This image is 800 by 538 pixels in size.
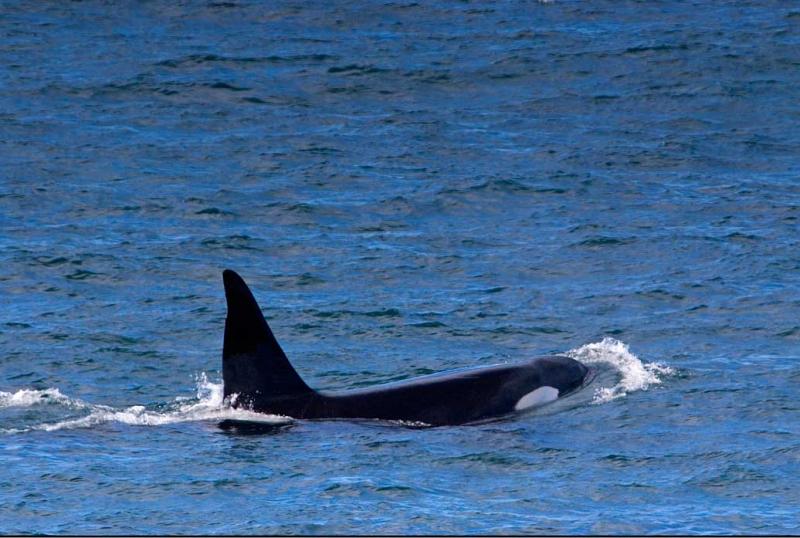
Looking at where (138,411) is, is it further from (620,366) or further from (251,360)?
(620,366)

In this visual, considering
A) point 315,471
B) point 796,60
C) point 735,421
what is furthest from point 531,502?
point 796,60

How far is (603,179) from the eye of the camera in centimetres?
2745

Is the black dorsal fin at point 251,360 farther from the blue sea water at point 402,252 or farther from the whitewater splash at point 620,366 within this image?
the whitewater splash at point 620,366

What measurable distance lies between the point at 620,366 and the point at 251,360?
4.73m

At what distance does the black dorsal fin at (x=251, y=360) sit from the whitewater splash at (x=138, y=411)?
0.89 ft

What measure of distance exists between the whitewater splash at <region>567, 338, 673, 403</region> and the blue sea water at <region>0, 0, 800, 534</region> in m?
0.05

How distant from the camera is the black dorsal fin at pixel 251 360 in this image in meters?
16.1

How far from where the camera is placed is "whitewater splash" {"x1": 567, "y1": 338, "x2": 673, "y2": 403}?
1728 cm

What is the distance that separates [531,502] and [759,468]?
2424 millimetres

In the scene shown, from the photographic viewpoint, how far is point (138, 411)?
54.5 ft

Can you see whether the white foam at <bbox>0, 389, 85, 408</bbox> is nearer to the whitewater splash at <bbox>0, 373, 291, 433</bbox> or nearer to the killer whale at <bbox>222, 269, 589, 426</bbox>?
the whitewater splash at <bbox>0, 373, 291, 433</bbox>

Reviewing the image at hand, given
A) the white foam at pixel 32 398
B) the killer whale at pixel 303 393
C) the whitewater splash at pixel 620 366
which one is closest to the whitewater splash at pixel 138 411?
the white foam at pixel 32 398

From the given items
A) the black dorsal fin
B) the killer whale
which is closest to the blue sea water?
the killer whale

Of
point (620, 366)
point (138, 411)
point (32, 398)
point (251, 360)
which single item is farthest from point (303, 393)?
point (620, 366)
